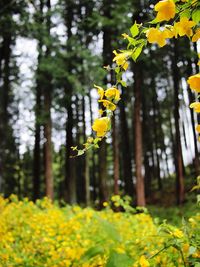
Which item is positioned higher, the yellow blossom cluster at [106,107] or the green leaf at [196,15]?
the green leaf at [196,15]

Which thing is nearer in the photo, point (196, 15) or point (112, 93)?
point (196, 15)

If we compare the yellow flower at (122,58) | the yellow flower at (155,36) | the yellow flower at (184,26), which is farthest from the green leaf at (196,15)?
the yellow flower at (122,58)

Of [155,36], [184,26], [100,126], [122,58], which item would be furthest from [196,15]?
[100,126]

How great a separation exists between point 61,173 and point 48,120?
2059cm

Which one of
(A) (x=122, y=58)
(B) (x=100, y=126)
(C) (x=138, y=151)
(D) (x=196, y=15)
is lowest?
(B) (x=100, y=126)

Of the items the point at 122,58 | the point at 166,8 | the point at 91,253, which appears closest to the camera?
the point at 166,8

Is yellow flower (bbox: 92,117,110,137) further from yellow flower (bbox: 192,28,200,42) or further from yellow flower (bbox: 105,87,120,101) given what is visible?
yellow flower (bbox: 192,28,200,42)

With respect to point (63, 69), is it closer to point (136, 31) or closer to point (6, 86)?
point (6, 86)

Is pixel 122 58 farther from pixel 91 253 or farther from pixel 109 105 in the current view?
pixel 91 253

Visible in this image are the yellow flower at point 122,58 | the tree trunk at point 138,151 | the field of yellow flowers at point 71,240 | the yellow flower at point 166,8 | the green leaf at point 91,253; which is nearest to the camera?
the yellow flower at point 166,8

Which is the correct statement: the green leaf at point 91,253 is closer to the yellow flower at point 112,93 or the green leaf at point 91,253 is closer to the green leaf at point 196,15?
the yellow flower at point 112,93

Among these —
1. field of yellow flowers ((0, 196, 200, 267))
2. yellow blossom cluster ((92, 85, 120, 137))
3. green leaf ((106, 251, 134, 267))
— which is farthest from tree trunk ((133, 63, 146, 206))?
green leaf ((106, 251, 134, 267))

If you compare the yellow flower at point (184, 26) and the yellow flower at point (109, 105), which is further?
the yellow flower at point (109, 105)

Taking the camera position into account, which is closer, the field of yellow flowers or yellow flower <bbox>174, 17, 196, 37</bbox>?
yellow flower <bbox>174, 17, 196, 37</bbox>
